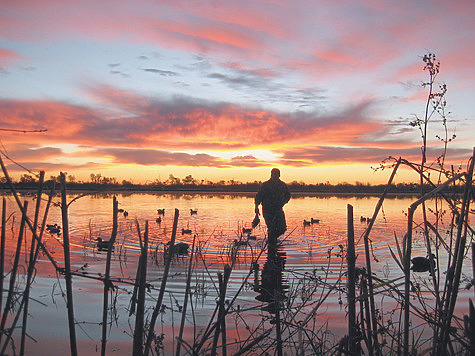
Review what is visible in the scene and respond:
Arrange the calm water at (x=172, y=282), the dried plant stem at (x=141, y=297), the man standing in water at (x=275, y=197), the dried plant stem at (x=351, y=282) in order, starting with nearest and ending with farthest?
the dried plant stem at (x=141, y=297) → the dried plant stem at (x=351, y=282) → the calm water at (x=172, y=282) → the man standing in water at (x=275, y=197)

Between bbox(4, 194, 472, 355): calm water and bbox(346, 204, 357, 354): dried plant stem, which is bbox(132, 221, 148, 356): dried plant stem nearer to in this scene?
bbox(4, 194, 472, 355): calm water

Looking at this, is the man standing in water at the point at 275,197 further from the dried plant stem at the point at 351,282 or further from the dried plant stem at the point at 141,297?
the dried plant stem at the point at 141,297

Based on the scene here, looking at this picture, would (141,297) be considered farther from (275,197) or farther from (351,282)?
(275,197)

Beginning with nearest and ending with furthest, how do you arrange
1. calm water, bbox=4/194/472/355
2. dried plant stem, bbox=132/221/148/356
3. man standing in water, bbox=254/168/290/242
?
dried plant stem, bbox=132/221/148/356 → calm water, bbox=4/194/472/355 → man standing in water, bbox=254/168/290/242

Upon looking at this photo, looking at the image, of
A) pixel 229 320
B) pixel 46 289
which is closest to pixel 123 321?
pixel 229 320

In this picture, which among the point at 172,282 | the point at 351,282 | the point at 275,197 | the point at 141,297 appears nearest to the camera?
the point at 141,297

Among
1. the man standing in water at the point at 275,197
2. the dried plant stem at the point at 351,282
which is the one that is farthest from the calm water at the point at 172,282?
the man standing in water at the point at 275,197

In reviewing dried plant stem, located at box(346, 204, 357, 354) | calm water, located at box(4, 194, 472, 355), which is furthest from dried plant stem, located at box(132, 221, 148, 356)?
dried plant stem, located at box(346, 204, 357, 354)

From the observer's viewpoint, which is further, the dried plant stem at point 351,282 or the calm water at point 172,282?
the calm water at point 172,282

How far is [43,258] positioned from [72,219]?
10727 millimetres

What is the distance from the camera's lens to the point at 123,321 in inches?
233

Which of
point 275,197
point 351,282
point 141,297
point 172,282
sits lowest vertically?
point 172,282

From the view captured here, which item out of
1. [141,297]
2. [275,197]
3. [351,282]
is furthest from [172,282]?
[351,282]

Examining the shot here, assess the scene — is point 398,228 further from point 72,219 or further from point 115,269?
point 72,219
